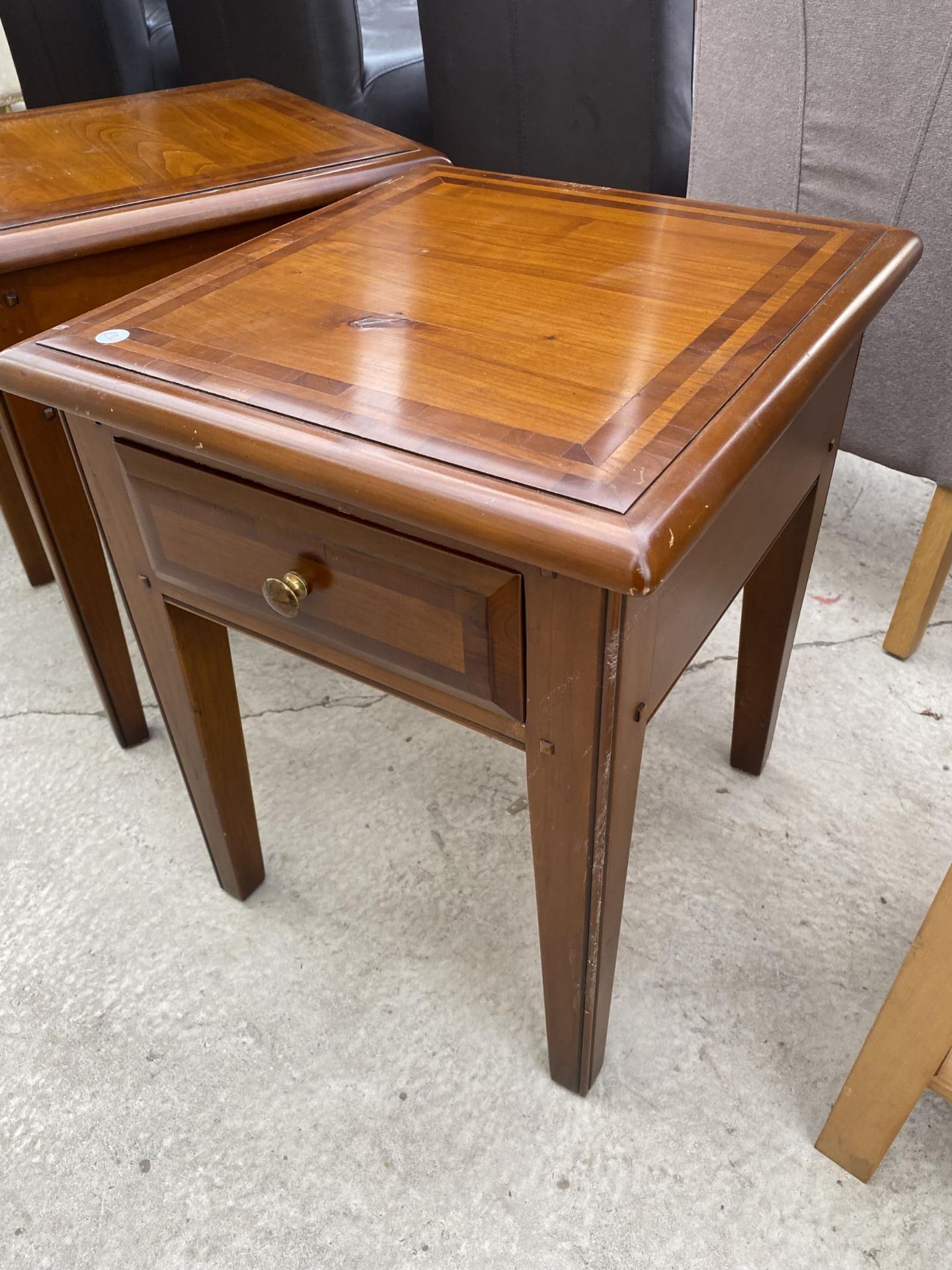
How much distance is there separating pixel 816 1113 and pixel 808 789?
38cm

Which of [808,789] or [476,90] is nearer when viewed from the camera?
[808,789]

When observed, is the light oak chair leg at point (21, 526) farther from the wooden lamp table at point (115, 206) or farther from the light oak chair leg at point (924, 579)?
the light oak chair leg at point (924, 579)

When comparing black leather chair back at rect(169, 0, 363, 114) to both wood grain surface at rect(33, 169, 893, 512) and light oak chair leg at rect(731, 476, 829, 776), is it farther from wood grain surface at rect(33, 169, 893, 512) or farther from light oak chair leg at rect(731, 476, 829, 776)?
light oak chair leg at rect(731, 476, 829, 776)

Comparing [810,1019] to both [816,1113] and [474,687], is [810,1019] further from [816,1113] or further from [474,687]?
[474,687]

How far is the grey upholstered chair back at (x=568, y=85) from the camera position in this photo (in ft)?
4.14

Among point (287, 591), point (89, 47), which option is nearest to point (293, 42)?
point (89, 47)

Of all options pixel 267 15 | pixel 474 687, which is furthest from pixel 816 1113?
pixel 267 15

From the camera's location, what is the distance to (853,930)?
3.27ft

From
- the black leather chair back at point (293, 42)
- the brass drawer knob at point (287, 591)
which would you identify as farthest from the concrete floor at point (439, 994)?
the black leather chair back at point (293, 42)

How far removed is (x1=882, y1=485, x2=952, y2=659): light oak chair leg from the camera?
1.19 metres

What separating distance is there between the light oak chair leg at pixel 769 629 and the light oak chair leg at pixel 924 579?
26 cm

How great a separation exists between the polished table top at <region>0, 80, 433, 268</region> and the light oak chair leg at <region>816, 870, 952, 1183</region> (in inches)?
34.6

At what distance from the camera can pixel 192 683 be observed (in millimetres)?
853

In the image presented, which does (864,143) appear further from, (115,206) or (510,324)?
(115,206)
